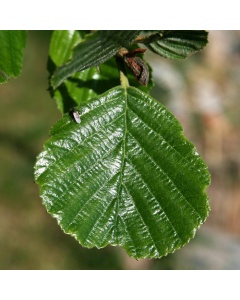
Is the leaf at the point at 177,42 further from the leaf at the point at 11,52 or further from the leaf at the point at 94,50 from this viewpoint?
the leaf at the point at 11,52

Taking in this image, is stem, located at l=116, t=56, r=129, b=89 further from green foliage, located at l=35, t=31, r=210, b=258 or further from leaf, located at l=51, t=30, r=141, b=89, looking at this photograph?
leaf, located at l=51, t=30, r=141, b=89

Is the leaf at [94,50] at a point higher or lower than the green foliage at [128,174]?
higher

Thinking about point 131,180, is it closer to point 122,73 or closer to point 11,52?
point 122,73

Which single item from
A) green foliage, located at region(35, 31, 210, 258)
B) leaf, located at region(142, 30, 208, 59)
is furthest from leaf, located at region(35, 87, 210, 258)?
leaf, located at region(142, 30, 208, 59)

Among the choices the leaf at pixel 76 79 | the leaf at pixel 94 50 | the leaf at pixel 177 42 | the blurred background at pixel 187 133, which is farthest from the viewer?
the blurred background at pixel 187 133

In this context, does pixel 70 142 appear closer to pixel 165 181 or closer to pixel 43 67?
pixel 165 181

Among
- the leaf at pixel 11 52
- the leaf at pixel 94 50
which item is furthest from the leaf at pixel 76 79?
the leaf at pixel 94 50

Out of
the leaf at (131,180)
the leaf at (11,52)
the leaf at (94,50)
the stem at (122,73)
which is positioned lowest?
the leaf at (131,180)

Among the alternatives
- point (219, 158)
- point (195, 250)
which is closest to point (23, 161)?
point (195, 250)
